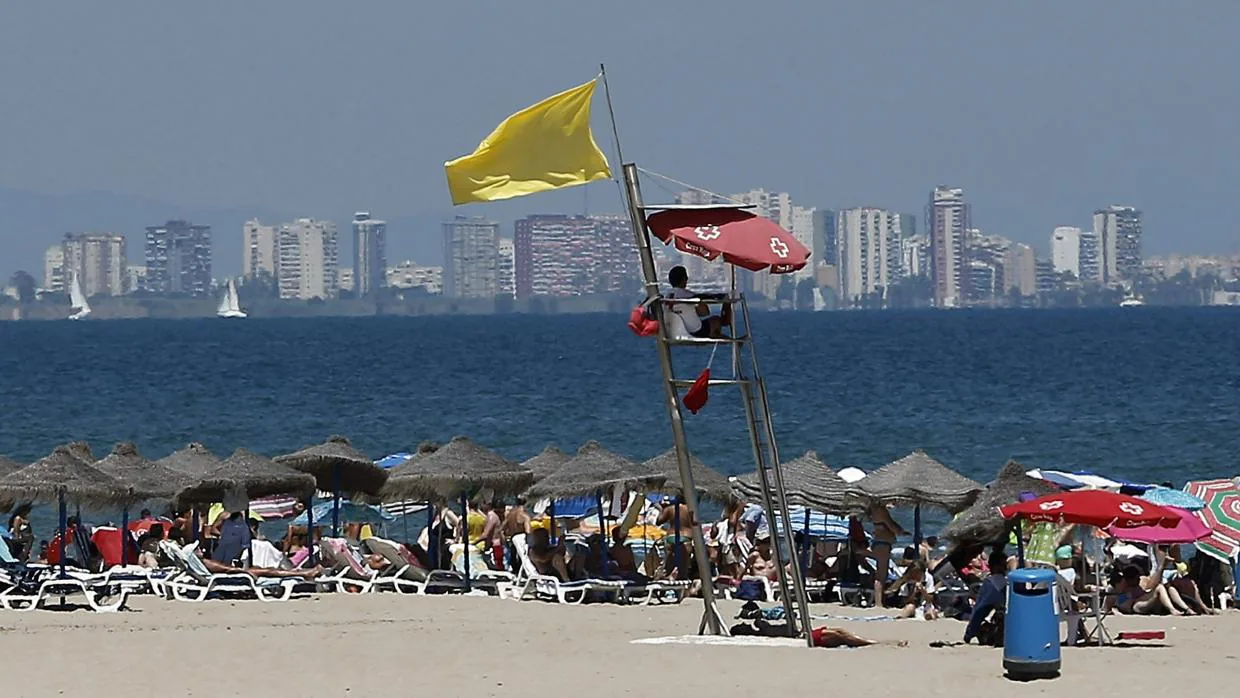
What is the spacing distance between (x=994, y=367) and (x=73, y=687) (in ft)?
242

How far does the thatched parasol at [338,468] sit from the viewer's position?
20766 mm

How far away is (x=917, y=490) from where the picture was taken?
62.1 ft

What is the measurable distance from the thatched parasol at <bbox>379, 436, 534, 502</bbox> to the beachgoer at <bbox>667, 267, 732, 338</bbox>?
19.3 ft

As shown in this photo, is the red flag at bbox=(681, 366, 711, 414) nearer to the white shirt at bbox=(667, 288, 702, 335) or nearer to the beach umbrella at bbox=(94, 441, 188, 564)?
the white shirt at bbox=(667, 288, 702, 335)

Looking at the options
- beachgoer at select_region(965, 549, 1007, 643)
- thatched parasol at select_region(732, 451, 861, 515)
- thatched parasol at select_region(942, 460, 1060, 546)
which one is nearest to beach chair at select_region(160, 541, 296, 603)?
thatched parasol at select_region(732, 451, 861, 515)

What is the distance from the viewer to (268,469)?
64.6 ft

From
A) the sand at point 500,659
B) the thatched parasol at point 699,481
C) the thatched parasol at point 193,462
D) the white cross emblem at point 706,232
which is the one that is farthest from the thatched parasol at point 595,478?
the white cross emblem at point 706,232

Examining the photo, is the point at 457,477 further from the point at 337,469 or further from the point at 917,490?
the point at 917,490

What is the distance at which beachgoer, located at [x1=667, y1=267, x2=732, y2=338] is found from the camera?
1459 centimetres

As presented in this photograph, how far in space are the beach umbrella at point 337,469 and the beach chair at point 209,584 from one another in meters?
1.98

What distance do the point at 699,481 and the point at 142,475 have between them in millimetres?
5106

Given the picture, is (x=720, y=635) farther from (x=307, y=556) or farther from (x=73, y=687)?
(x=307, y=556)

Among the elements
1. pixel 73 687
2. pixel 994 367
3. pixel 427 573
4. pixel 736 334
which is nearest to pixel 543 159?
pixel 736 334

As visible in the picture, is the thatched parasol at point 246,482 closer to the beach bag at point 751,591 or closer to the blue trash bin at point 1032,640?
the beach bag at point 751,591
